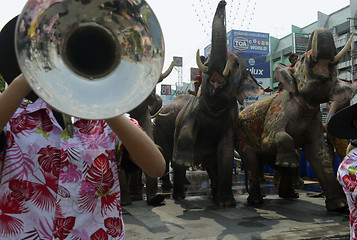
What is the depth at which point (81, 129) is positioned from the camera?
1.61 m

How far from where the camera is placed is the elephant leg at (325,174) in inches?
220

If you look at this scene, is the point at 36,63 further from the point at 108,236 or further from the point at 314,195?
the point at 314,195

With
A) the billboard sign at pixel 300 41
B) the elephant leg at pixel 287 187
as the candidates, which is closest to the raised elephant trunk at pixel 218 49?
the elephant leg at pixel 287 187

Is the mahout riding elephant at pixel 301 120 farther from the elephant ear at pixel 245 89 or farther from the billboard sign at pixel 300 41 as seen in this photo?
the billboard sign at pixel 300 41

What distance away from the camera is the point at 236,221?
5.03 metres

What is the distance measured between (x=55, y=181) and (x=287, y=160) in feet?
14.9

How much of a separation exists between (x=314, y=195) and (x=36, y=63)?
291 inches

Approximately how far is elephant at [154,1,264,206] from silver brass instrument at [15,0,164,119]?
442 cm

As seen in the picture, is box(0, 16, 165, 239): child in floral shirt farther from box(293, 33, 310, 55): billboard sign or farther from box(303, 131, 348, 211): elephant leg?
box(293, 33, 310, 55): billboard sign

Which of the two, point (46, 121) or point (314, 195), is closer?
point (46, 121)

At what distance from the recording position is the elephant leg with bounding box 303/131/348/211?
5.59 meters

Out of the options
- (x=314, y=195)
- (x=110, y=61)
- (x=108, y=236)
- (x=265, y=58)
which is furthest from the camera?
(x=265, y=58)

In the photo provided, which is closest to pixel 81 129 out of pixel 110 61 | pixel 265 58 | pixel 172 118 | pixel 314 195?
pixel 110 61

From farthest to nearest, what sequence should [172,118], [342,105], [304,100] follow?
[172,118], [342,105], [304,100]
